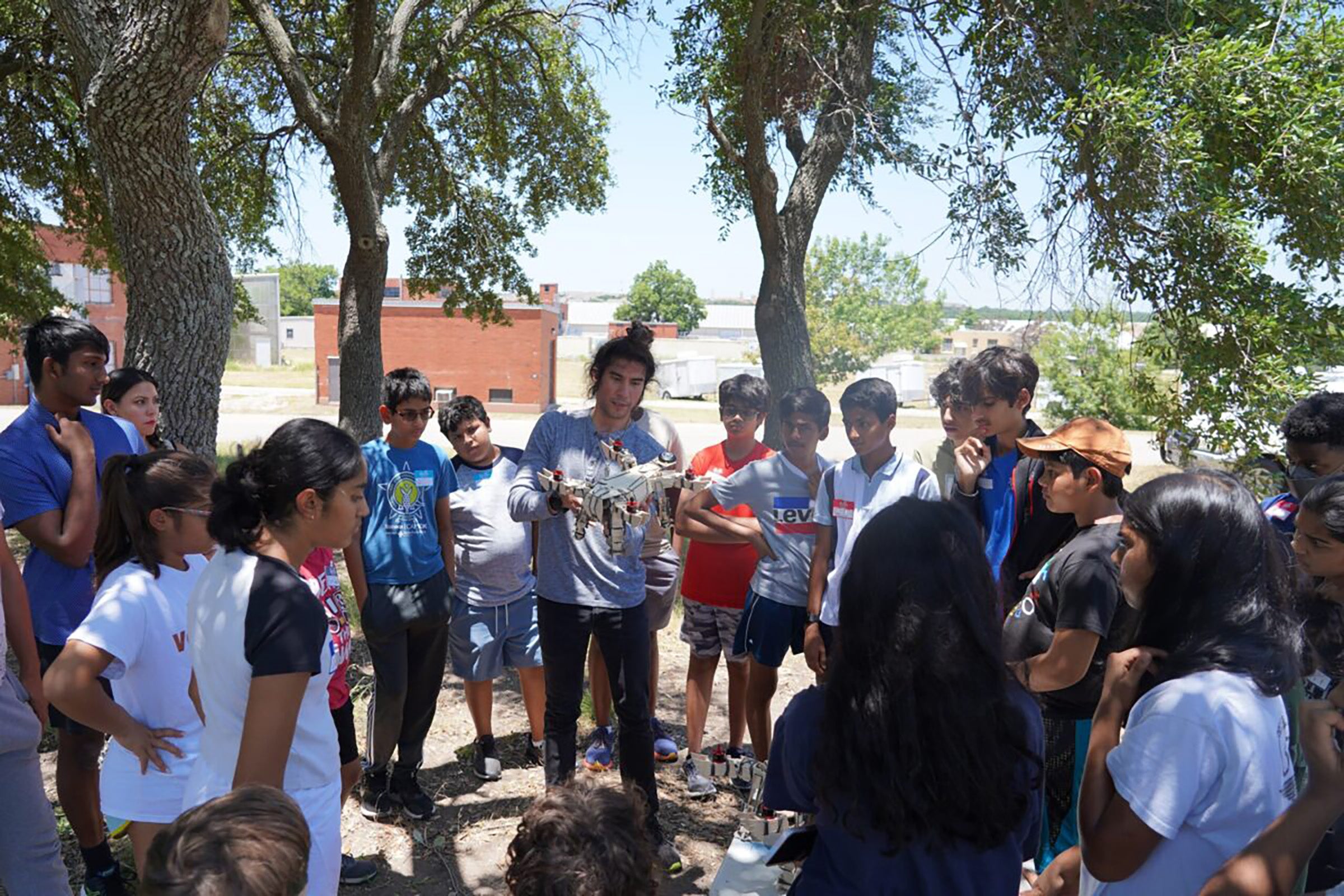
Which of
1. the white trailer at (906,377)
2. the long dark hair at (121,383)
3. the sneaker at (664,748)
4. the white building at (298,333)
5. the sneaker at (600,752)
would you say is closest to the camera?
the long dark hair at (121,383)

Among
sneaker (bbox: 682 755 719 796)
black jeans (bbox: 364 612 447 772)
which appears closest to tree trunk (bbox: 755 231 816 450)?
sneaker (bbox: 682 755 719 796)

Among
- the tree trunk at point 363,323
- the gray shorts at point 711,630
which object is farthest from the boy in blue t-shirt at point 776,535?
the tree trunk at point 363,323

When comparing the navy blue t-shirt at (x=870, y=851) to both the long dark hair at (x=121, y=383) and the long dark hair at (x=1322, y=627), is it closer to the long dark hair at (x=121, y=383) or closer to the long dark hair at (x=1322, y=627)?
the long dark hair at (x=1322, y=627)

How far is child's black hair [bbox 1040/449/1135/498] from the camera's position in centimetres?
275

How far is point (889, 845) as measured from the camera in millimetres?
1550

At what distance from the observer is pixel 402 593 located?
3789 millimetres

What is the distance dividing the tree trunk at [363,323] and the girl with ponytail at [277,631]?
24.9 ft

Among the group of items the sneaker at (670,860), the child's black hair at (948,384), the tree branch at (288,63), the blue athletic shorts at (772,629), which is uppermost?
the tree branch at (288,63)

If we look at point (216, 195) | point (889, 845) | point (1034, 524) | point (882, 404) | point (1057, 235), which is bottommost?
point (889, 845)

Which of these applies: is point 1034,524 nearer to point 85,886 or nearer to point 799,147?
point 85,886

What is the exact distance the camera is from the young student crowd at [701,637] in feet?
5.15

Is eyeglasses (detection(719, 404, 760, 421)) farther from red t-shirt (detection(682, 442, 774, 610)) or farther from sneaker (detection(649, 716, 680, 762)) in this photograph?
sneaker (detection(649, 716, 680, 762))

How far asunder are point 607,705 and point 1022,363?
2.49 meters

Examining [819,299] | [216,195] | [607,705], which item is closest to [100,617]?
[607,705]
